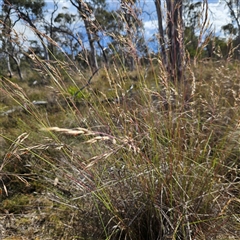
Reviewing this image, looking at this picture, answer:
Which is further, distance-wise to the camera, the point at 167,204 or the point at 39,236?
the point at 39,236

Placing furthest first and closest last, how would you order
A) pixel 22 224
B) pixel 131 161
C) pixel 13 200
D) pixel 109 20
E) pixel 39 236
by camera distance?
1. pixel 109 20
2. pixel 13 200
3. pixel 22 224
4. pixel 39 236
5. pixel 131 161

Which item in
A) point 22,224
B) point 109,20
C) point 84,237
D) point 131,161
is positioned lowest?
point 22,224

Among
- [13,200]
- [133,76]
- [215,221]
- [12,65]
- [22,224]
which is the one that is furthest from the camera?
[12,65]

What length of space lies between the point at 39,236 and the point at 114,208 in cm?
58

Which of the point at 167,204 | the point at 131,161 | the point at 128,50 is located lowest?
the point at 167,204

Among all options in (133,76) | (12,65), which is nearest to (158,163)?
(133,76)

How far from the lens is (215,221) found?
0.99m

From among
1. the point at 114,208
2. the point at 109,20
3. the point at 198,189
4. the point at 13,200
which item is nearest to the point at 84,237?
the point at 114,208

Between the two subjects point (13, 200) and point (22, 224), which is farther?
point (13, 200)

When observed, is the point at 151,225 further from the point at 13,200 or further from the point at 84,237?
the point at 13,200

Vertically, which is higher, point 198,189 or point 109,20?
point 109,20

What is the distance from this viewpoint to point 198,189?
3.38 feet

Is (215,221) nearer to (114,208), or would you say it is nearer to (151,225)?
(151,225)

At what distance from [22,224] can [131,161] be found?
0.84 meters
